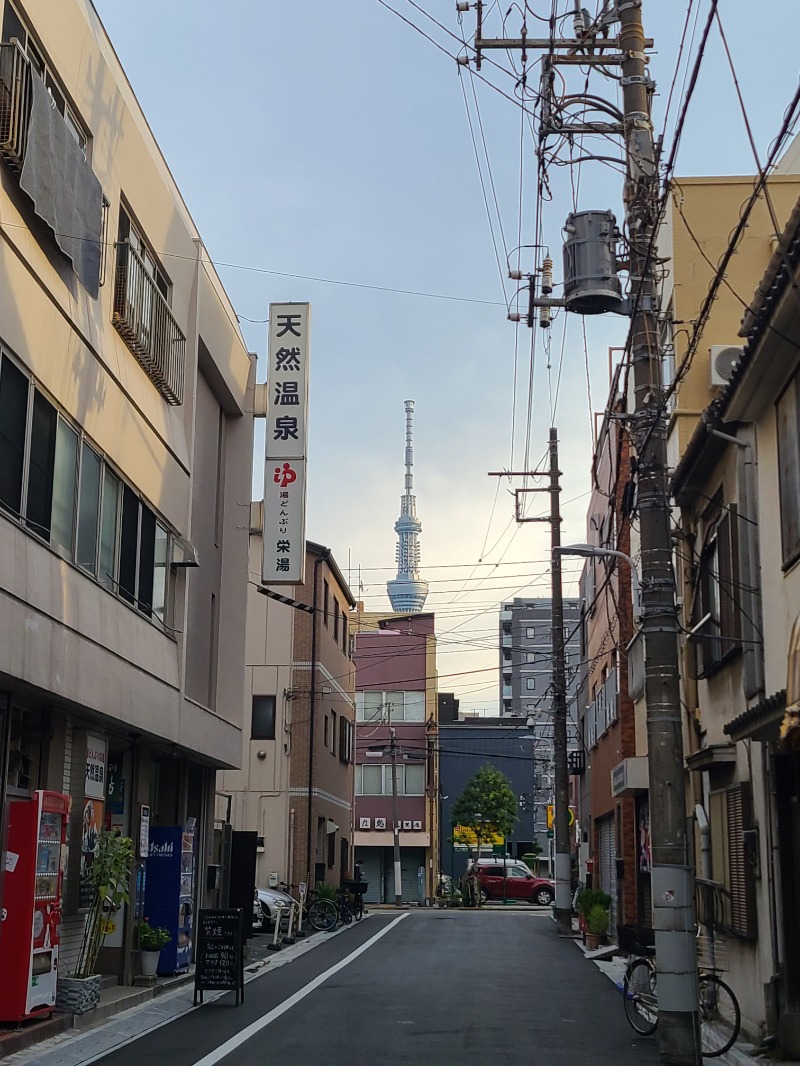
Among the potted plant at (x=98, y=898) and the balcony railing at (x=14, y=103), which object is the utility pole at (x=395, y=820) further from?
the balcony railing at (x=14, y=103)

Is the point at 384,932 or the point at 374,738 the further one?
the point at 374,738

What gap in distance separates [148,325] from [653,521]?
838 centimetres

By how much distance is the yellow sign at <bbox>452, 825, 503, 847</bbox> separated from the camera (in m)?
61.8

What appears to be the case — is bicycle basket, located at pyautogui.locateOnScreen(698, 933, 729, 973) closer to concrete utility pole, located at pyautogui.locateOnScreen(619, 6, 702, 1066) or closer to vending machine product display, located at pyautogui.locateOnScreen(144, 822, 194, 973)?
concrete utility pole, located at pyautogui.locateOnScreen(619, 6, 702, 1066)

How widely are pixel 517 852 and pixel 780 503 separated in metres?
73.4

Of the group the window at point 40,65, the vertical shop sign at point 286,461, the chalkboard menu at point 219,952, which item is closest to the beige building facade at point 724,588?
the chalkboard menu at point 219,952

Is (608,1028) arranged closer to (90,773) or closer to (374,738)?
(90,773)

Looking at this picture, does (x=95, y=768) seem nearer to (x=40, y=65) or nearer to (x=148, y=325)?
(x=148, y=325)

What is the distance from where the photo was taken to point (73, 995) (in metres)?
13.5

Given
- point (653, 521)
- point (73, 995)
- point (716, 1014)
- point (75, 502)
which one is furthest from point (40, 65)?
point (716, 1014)

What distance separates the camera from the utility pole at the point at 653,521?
1121 centimetres

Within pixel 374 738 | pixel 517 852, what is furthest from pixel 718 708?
pixel 517 852

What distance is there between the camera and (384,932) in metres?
30.2

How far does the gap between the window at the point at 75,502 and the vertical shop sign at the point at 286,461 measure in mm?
2973
